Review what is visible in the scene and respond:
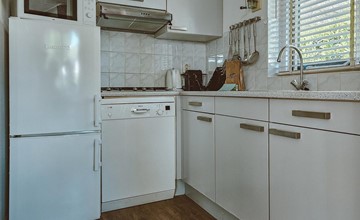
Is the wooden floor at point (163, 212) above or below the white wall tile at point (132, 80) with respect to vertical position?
below

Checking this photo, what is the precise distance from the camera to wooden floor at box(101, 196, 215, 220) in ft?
6.48

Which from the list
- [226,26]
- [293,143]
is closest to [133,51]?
[226,26]

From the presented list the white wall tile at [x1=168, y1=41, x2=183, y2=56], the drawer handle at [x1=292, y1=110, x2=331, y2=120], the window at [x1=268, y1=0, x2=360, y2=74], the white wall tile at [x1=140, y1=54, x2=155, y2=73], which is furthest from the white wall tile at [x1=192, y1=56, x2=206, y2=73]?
the drawer handle at [x1=292, y1=110, x2=331, y2=120]

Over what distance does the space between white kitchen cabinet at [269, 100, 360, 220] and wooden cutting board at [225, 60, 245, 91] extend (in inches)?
42.3

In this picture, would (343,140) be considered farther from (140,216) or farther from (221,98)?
(140,216)

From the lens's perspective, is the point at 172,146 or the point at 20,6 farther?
the point at 172,146

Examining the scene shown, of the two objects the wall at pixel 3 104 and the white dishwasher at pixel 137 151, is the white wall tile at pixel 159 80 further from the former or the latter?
the wall at pixel 3 104

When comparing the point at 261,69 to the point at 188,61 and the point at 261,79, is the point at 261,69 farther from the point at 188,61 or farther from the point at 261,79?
the point at 188,61

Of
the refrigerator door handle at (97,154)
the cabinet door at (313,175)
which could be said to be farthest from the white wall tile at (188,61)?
the cabinet door at (313,175)

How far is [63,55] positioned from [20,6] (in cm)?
38

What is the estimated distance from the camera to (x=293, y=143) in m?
1.20

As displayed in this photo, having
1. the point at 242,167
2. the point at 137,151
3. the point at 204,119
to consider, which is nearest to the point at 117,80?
the point at 137,151

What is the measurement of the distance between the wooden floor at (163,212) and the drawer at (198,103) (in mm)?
787

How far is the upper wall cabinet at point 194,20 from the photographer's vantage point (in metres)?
2.53
